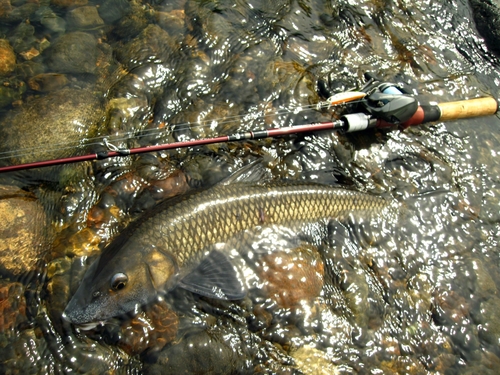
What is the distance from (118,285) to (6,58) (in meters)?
4.67

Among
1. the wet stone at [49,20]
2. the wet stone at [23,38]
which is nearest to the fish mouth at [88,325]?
the wet stone at [23,38]

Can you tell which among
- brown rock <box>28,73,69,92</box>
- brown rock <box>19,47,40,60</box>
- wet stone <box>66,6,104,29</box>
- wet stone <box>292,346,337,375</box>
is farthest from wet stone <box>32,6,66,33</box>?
wet stone <box>292,346,337,375</box>

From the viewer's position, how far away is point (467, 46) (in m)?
7.91

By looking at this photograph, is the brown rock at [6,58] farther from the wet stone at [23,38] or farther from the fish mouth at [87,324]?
the fish mouth at [87,324]

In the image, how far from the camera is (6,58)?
631cm

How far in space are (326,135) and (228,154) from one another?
1570mm

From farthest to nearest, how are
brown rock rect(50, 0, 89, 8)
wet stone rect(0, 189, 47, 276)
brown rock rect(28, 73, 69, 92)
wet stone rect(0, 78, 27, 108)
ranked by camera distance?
brown rock rect(50, 0, 89, 8) < brown rock rect(28, 73, 69, 92) < wet stone rect(0, 78, 27, 108) < wet stone rect(0, 189, 47, 276)

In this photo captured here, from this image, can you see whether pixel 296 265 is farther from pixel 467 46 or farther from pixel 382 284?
pixel 467 46

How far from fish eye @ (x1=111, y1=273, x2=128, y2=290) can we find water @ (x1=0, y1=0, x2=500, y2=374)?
1.65ft

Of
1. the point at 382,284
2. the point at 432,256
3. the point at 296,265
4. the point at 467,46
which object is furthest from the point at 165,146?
the point at 467,46

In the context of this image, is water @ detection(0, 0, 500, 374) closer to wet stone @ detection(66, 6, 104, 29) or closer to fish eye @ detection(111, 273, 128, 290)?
wet stone @ detection(66, 6, 104, 29)

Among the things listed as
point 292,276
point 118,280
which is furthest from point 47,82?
point 292,276

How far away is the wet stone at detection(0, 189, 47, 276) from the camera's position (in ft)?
14.1

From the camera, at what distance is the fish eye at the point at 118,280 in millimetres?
3855
